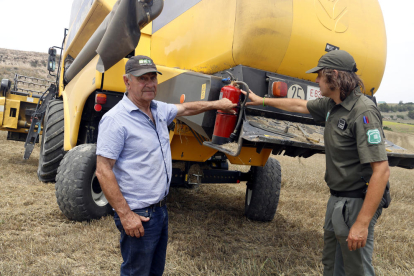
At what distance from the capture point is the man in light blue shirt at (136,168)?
1846 millimetres

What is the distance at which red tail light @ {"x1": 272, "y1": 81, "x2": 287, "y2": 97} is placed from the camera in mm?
2787

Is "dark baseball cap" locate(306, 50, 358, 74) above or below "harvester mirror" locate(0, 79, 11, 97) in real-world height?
above

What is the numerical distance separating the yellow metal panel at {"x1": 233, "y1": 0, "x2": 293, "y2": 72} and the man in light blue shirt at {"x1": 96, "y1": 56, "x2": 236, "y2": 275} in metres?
0.90

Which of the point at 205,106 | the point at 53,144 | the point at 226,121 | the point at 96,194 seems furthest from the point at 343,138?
the point at 53,144

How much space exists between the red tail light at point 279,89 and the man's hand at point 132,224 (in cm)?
154

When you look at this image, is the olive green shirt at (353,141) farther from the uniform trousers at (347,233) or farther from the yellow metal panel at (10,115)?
the yellow metal panel at (10,115)

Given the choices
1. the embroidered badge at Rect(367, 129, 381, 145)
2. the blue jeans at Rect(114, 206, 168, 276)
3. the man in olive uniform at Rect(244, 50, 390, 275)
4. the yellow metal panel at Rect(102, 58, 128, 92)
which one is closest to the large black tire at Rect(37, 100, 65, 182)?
the yellow metal panel at Rect(102, 58, 128, 92)

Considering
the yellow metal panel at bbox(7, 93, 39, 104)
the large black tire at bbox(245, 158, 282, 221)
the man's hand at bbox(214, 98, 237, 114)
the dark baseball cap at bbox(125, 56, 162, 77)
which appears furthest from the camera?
the yellow metal panel at bbox(7, 93, 39, 104)

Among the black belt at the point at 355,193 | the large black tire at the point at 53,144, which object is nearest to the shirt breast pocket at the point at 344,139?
the black belt at the point at 355,193

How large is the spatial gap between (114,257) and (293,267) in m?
1.55

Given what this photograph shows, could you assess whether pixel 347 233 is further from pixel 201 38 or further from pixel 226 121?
pixel 201 38

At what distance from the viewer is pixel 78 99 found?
4.35 meters

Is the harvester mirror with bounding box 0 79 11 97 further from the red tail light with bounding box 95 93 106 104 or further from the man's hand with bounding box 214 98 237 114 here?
the man's hand with bounding box 214 98 237 114

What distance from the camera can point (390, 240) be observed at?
3.76 meters
